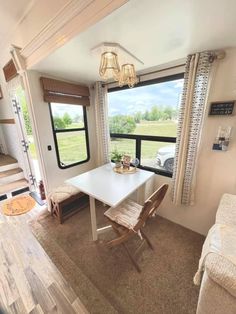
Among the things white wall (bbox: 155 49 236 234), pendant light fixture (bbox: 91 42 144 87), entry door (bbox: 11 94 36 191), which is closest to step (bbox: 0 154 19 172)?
entry door (bbox: 11 94 36 191)

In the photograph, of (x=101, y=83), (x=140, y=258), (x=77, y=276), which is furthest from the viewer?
(x=101, y=83)

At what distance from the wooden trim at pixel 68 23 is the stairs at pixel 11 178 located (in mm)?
2471

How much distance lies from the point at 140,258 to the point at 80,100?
8.15 feet

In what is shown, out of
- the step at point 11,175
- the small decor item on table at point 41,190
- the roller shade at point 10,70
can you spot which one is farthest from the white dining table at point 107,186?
the step at point 11,175

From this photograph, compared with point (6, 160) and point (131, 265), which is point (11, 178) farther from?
point (131, 265)

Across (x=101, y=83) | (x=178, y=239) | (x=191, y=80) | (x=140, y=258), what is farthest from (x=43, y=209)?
(x=191, y=80)

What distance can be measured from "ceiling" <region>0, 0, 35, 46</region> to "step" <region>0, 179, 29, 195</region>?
252 centimetres

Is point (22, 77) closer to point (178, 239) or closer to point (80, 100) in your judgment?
point (80, 100)

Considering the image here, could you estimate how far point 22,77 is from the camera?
72.9 inches

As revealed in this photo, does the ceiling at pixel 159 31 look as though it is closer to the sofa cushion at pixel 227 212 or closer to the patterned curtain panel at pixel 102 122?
the patterned curtain panel at pixel 102 122

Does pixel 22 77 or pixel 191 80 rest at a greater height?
pixel 22 77

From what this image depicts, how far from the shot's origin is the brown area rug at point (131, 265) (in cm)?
118

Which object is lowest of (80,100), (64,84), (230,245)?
(230,245)

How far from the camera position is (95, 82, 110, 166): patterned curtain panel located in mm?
2383
